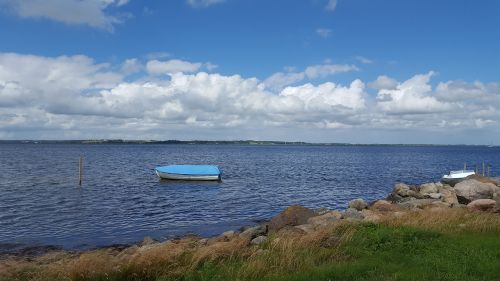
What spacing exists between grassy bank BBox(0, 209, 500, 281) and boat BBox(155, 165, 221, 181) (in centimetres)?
3651

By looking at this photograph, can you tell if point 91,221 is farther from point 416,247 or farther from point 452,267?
point 452,267

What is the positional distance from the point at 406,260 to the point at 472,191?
1908 centimetres

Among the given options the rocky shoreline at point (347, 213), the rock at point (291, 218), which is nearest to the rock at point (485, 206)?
the rocky shoreline at point (347, 213)

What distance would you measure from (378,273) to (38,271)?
25.9ft

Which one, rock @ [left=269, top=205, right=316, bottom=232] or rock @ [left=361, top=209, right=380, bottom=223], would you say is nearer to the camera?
rock @ [left=361, top=209, right=380, bottom=223]

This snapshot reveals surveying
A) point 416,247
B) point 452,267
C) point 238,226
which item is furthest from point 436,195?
point 452,267

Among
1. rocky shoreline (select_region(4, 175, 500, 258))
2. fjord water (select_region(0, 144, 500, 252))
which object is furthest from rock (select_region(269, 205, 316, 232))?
fjord water (select_region(0, 144, 500, 252))

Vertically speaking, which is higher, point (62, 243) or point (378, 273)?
point (378, 273)

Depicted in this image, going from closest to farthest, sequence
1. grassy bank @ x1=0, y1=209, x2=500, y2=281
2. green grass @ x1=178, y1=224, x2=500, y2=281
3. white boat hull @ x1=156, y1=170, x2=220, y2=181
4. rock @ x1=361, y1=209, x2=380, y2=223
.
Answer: green grass @ x1=178, y1=224, x2=500, y2=281, grassy bank @ x1=0, y1=209, x2=500, y2=281, rock @ x1=361, y1=209, x2=380, y2=223, white boat hull @ x1=156, y1=170, x2=220, y2=181

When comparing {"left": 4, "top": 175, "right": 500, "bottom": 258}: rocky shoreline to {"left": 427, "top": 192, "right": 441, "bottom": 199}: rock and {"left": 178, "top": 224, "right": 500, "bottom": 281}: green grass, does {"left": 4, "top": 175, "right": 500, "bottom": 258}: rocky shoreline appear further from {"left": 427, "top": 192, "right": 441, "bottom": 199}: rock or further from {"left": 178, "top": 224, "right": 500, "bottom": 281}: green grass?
{"left": 178, "top": 224, "right": 500, "bottom": 281}: green grass

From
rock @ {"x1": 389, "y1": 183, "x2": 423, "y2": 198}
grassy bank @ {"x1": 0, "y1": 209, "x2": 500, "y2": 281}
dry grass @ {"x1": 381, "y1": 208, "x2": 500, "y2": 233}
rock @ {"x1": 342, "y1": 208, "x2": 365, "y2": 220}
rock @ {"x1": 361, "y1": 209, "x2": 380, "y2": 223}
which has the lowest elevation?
rock @ {"x1": 389, "y1": 183, "x2": 423, "y2": 198}

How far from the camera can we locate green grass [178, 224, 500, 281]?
936 cm

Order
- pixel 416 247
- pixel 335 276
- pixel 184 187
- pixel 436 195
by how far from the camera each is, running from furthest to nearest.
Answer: pixel 184 187 < pixel 436 195 < pixel 416 247 < pixel 335 276

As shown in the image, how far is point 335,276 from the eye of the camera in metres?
9.32
